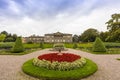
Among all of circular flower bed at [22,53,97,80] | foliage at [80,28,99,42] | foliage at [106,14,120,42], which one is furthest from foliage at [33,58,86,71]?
foliage at [80,28,99,42]

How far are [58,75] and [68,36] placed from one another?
74.3 m

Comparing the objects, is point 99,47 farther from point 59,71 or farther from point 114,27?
point 114,27

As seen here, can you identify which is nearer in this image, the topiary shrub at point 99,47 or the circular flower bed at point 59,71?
the circular flower bed at point 59,71

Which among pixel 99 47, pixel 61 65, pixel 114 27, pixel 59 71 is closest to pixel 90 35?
pixel 114 27

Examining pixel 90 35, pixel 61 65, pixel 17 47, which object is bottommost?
pixel 61 65

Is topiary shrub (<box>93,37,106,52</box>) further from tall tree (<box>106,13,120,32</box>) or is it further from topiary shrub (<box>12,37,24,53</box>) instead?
tall tree (<box>106,13,120,32</box>)

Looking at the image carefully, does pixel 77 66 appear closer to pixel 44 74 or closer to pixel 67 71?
pixel 67 71

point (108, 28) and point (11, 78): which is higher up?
point (108, 28)

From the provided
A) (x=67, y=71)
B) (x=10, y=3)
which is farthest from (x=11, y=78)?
(x=10, y=3)

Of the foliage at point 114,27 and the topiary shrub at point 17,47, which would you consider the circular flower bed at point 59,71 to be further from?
the foliage at point 114,27

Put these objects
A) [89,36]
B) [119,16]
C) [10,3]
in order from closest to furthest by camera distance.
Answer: [10,3], [119,16], [89,36]

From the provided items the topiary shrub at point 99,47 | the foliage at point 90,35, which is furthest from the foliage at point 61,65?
the foliage at point 90,35

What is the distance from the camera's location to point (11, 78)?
22.1 ft

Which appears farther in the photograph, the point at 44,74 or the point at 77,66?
the point at 77,66
